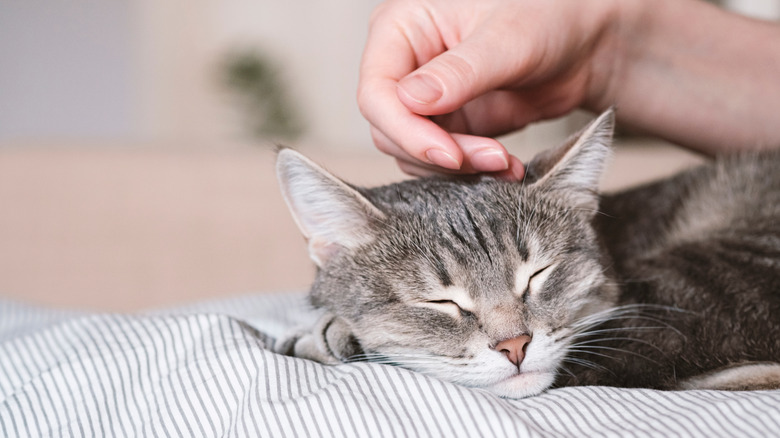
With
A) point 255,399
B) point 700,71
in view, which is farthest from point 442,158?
point 700,71

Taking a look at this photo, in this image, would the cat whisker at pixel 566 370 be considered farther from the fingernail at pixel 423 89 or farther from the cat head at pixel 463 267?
the fingernail at pixel 423 89

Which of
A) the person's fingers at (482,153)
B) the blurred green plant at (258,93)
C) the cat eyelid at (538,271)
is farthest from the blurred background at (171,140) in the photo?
the cat eyelid at (538,271)

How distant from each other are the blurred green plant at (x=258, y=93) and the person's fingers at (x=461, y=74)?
2966 mm

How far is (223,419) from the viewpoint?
0.68m

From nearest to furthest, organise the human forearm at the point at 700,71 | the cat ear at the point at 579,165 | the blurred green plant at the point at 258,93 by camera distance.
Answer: the cat ear at the point at 579,165 < the human forearm at the point at 700,71 < the blurred green plant at the point at 258,93

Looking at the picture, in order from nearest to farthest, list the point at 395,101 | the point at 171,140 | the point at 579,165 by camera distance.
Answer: the point at 395,101, the point at 579,165, the point at 171,140

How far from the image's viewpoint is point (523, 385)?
2.67 ft

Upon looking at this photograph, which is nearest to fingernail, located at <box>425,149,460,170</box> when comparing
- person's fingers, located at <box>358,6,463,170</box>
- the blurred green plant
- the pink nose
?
person's fingers, located at <box>358,6,463,170</box>

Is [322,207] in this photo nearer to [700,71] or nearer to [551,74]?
[551,74]

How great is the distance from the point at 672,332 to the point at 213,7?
14.2ft

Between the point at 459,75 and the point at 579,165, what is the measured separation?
12.5 inches

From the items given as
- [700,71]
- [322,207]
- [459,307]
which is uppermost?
[700,71]

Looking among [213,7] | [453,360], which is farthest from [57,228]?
[213,7]

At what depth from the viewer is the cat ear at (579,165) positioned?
1.01 m
